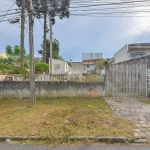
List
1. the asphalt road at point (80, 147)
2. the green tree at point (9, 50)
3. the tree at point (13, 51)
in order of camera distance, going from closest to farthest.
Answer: the asphalt road at point (80, 147), the tree at point (13, 51), the green tree at point (9, 50)

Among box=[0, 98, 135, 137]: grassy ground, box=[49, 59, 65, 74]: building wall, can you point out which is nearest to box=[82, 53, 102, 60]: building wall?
box=[49, 59, 65, 74]: building wall

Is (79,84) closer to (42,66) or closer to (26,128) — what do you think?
(26,128)

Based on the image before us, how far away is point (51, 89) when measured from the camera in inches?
312

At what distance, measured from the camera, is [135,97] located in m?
7.73

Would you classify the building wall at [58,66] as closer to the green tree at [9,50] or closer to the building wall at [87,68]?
the green tree at [9,50]

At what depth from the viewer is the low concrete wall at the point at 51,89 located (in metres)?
7.86

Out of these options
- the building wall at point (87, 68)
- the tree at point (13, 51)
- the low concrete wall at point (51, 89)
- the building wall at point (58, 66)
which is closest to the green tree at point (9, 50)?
the tree at point (13, 51)

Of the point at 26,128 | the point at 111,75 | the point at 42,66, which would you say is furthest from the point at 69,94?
the point at 42,66

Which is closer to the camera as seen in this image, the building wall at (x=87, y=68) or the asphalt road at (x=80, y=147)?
the asphalt road at (x=80, y=147)

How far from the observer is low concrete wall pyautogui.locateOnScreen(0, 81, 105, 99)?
7855mm

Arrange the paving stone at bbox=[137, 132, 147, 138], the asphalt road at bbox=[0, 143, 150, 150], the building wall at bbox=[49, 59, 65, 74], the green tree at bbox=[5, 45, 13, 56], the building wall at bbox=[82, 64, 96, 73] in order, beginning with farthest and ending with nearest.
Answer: the building wall at bbox=[82, 64, 96, 73] < the building wall at bbox=[49, 59, 65, 74] < the green tree at bbox=[5, 45, 13, 56] < the paving stone at bbox=[137, 132, 147, 138] < the asphalt road at bbox=[0, 143, 150, 150]

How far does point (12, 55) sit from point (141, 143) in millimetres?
23069

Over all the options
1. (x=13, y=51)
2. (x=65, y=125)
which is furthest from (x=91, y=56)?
(x=65, y=125)

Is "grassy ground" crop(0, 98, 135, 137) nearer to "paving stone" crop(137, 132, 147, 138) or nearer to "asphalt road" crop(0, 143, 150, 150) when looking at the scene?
"paving stone" crop(137, 132, 147, 138)
